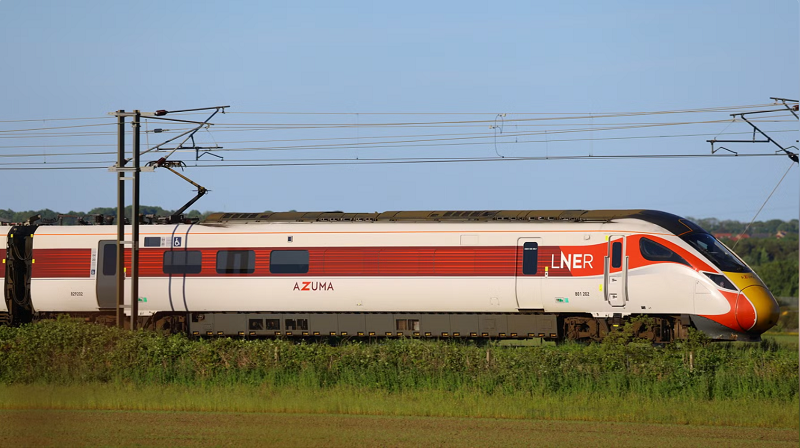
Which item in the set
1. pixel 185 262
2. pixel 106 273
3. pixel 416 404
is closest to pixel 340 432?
pixel 416 404

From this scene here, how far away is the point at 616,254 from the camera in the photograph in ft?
103

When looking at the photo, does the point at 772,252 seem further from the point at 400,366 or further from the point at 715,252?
the point at 400,366

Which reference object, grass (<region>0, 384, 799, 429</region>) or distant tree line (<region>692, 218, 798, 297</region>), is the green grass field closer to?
grass (<region>0, 384, 799, 429</region>)

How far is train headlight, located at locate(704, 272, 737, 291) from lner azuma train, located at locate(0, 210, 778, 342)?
0.12 feet

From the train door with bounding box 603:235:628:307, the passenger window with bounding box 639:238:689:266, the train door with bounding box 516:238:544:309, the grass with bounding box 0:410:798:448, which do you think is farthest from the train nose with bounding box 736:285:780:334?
the grass with bounding box 0:410:798:448

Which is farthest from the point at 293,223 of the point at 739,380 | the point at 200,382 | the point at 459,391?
the point at 739,380

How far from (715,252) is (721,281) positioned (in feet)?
3.30

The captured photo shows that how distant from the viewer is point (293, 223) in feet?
111

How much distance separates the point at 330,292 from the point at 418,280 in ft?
9.44

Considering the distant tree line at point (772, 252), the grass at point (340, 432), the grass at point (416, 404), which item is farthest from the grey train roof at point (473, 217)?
the distant tree line at point (772, 252)

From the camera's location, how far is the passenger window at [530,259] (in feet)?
104

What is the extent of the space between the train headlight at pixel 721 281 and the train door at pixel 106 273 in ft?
62.3

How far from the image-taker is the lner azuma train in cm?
3089

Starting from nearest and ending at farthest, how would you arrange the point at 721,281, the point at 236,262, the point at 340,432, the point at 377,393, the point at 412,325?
the point at 340,432
the point at 377,393
the point at 721,281
the point at 412,325
the point at 236,262
